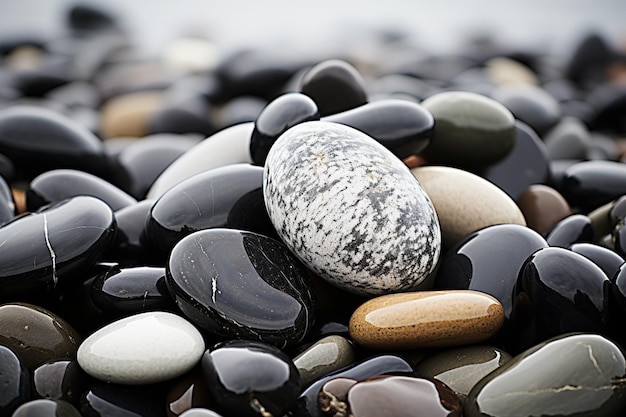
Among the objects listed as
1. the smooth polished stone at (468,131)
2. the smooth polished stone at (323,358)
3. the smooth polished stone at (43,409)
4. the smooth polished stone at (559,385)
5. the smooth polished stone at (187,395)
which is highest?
the smooth polished stone at (468,131)

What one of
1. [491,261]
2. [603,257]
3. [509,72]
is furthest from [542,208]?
[509,72]

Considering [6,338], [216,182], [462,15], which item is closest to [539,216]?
[216,182]

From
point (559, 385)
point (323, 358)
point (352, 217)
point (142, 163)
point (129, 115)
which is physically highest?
point (352, 217)

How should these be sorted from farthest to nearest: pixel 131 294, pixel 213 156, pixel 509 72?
pixel 509 72
pixel 213 156
pixel 131 294

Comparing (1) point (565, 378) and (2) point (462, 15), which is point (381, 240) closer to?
(1) point (565, 378)

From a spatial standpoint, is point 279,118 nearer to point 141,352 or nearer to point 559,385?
point 141,352

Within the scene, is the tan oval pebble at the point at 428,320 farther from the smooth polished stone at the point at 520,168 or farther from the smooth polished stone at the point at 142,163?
the smooth polished stone at the point at 142,163

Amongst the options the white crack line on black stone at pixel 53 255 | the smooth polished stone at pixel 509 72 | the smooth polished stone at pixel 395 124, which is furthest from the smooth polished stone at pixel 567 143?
the white crack line on black stone at pixel 53 255
